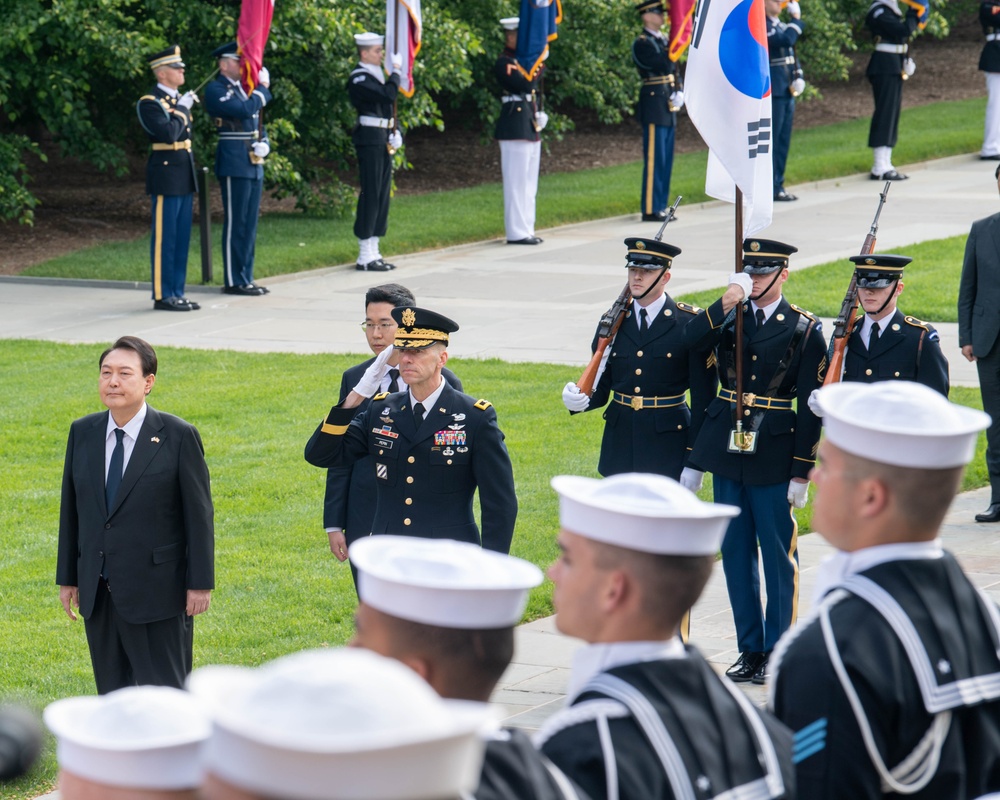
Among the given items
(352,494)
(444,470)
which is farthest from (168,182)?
(444,470)

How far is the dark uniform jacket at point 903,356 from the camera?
288 inches

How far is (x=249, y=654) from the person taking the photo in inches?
281

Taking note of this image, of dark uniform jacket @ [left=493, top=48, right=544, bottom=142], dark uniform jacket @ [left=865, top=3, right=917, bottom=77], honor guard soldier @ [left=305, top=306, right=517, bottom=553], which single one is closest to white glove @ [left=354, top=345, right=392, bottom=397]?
honor guard soldier @ [left=305, top=306, right=517, bottom=553]

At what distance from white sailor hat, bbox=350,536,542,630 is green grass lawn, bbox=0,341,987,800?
3429 mm

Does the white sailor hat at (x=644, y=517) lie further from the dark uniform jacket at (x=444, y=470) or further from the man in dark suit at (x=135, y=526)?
the man in dark suit at (x=135, y=526)

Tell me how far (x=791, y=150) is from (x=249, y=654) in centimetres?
2005

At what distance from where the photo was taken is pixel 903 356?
288 inches

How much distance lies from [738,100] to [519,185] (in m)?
11.7

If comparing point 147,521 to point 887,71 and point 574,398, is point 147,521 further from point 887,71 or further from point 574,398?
point 887,71

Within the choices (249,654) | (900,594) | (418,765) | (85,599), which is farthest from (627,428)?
(418,765)

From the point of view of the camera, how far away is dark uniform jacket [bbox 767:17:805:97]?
2062 cm

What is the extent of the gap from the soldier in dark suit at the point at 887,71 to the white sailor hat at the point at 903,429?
19793 millimetres

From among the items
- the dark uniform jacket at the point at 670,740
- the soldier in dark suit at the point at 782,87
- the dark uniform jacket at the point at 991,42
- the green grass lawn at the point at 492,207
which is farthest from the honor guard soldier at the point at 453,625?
the dark uniform jacket at the point at 991,42

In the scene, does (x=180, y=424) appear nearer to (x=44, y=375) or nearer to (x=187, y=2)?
(x=44, y=375)
